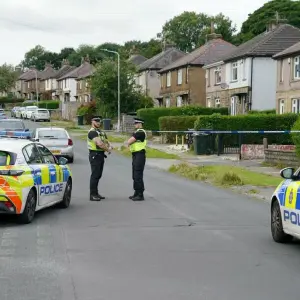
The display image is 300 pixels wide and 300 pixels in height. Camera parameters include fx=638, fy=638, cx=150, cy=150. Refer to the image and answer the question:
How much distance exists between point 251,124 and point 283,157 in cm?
999

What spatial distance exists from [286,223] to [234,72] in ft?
143

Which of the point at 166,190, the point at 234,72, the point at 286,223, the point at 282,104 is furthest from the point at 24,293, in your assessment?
the point at 234,72

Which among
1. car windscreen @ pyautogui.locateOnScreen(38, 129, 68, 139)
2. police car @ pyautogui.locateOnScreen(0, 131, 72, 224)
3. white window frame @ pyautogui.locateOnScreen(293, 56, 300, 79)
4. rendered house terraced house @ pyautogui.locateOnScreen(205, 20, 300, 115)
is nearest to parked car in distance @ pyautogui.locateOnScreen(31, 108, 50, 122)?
rendered house terraced house @ pyautogui.locateOnScreen(205, 20, 300, 115)

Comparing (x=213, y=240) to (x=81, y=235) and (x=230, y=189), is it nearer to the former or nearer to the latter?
(x=81, y=235)

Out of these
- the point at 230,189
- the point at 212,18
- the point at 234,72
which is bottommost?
the point at 230,189

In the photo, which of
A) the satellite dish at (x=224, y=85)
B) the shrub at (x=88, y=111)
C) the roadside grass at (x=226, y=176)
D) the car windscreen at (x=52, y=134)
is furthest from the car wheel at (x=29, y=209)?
the shrub at (x=88, y=111)

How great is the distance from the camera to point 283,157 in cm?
2459

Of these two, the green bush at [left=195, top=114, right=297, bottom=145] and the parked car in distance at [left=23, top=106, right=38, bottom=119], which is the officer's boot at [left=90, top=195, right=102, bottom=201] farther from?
the parked car in distance at [left=23, top=106, right=38, bottom=119]

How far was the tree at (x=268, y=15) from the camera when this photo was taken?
8356cm

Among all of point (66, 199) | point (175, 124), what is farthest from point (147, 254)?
point (175, 124)

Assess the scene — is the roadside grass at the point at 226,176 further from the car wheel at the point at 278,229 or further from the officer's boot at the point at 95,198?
the car wheel at the point at 278,229

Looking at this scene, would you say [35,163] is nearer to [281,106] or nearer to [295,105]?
[295,105]

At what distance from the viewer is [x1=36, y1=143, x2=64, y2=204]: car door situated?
39.6 feet

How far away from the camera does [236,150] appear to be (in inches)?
1287
